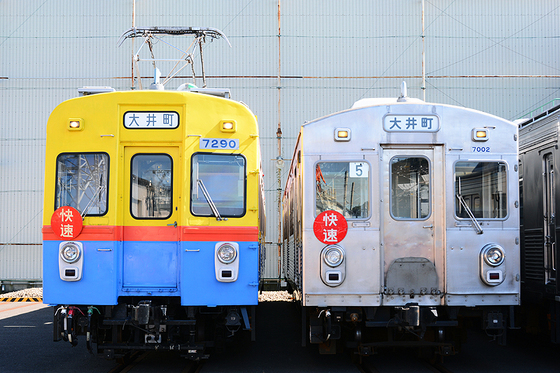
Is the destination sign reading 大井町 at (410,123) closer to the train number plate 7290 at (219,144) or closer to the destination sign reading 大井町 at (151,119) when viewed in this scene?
the train number plate 7290 at (219,144)

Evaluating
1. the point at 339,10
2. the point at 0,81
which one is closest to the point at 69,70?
the point at 0,81

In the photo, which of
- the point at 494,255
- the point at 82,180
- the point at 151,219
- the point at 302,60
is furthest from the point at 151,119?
the point at 302,60

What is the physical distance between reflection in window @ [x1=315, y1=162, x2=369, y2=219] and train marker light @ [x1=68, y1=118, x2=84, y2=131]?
2800 mm

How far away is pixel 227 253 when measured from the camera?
5.43m

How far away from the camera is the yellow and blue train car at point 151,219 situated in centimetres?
540

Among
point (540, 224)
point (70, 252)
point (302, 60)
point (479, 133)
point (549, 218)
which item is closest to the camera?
point (70, 252)

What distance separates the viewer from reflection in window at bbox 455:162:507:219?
5.65 m

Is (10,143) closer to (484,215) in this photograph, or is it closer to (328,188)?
(328,188)

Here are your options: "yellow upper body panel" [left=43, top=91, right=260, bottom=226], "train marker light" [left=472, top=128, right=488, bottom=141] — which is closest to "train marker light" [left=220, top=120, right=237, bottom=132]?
"yellow upper body panel" [left=43, top=91, right=260, bottom=226]

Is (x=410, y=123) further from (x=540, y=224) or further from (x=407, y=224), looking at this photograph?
(x=540, y=224)

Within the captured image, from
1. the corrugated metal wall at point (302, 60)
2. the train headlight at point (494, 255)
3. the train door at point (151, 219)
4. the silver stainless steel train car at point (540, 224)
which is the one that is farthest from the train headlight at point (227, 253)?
the corrugated metal wall at point (302, 60)

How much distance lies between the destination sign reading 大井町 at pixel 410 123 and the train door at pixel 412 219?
0.23m

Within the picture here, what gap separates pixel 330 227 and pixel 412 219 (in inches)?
39.2

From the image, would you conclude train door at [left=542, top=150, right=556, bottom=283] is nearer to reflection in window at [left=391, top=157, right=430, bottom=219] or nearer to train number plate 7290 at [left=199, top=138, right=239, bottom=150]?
reflection in window at [left=391, top=157, right=430, bottom=219]
